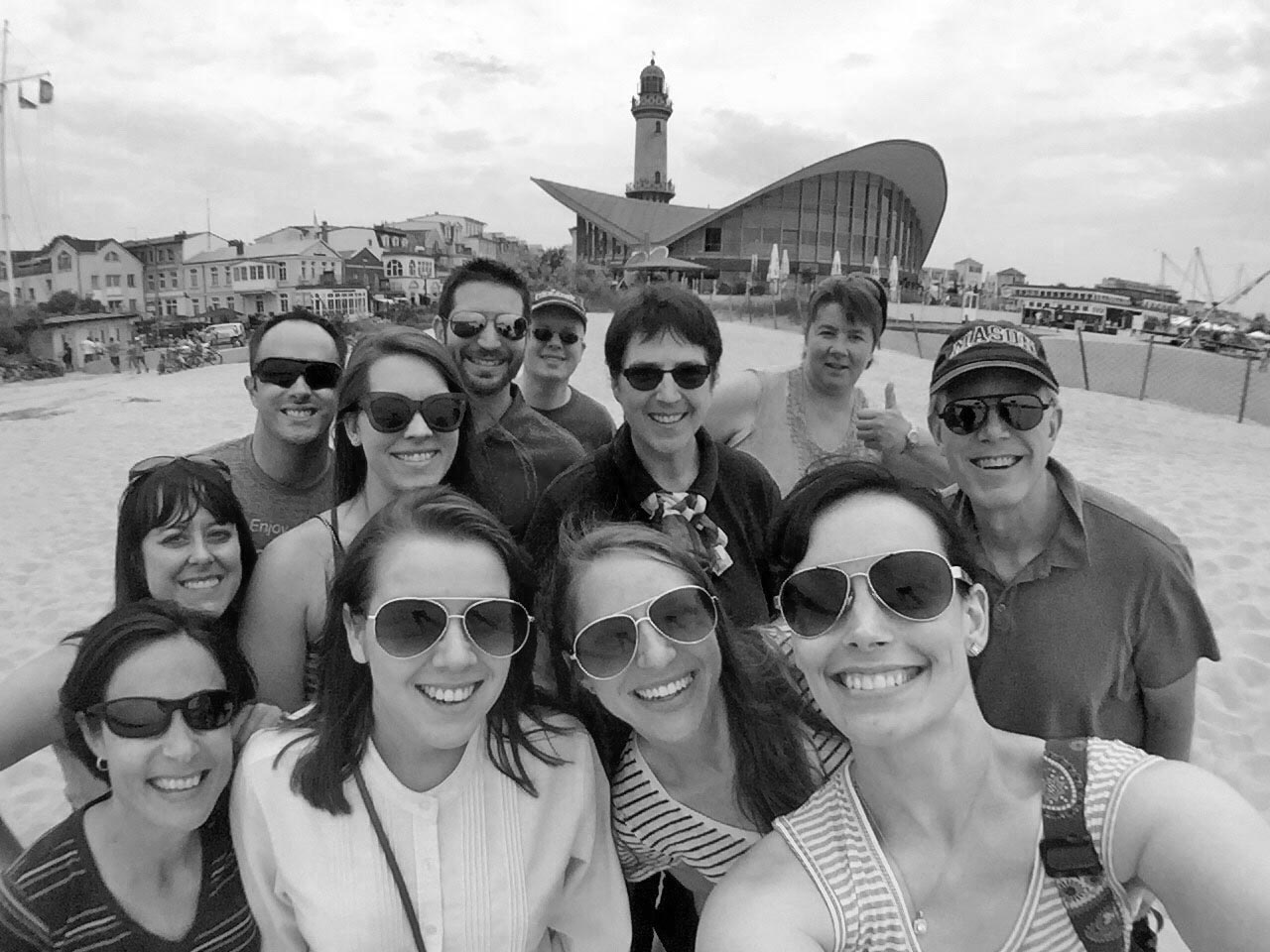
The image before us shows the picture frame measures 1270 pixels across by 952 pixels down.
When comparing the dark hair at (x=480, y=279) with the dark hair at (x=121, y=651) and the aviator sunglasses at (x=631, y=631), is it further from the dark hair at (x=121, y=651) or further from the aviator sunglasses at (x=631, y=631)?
the aviator sunglasses at (x=631, y=631)

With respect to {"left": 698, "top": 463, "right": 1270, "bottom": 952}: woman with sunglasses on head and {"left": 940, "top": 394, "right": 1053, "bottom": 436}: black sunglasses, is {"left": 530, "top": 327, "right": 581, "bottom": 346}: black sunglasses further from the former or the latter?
{"left": 698, "top": 463, "right": 1270, "bottom": 952}: woman with sunglasses on head

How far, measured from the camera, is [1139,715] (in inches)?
83.5

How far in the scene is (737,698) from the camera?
6.15 ft

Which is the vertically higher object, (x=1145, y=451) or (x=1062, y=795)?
(x=1062, y=795)

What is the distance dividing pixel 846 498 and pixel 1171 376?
71.0 feet

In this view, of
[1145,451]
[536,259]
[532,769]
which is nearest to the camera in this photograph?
[532,769]

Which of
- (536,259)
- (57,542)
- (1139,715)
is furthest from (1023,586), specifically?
(536,259)

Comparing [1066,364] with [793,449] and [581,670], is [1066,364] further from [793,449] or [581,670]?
[581,670]

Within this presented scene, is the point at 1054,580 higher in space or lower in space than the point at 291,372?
lower

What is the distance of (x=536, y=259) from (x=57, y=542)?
45996 mm

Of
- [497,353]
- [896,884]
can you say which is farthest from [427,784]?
[497,353]

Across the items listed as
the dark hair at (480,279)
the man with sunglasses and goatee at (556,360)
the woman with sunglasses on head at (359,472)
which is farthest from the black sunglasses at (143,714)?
the man with sunglasses and goatee at (556,360)

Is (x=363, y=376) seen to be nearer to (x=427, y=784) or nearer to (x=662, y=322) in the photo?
(x=662, y=322)

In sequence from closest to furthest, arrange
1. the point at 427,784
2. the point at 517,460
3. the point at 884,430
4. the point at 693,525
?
1. the point at 427,784
2. the point at 693,525
3. the point at 517,460
4. the point at 884,430
